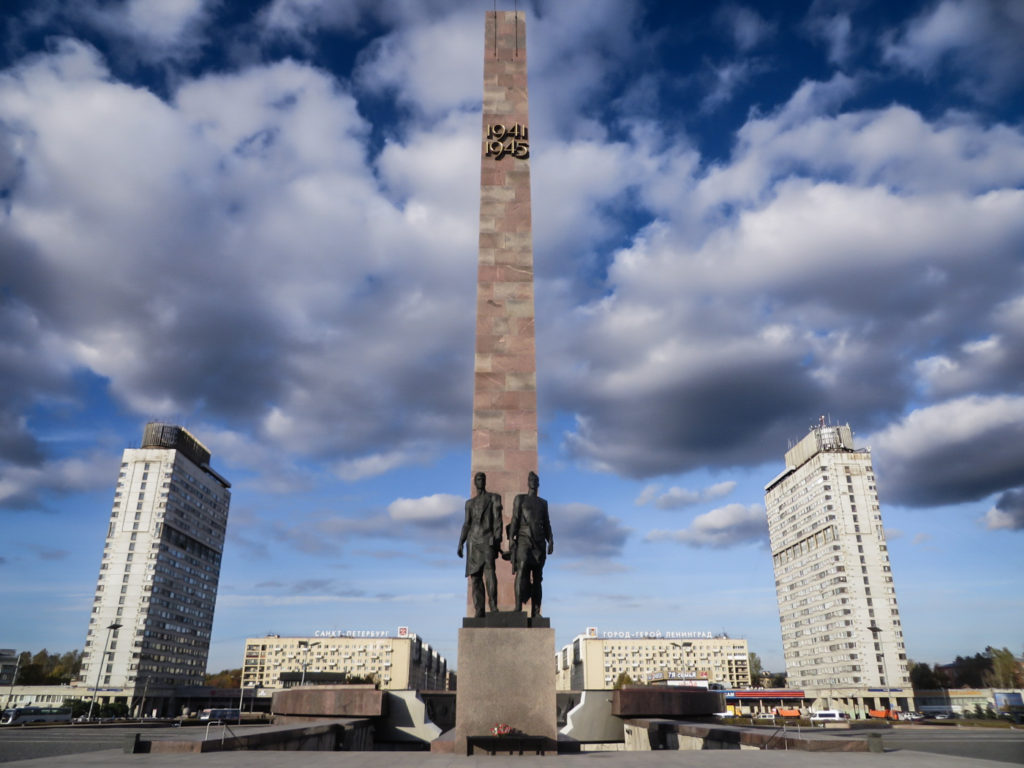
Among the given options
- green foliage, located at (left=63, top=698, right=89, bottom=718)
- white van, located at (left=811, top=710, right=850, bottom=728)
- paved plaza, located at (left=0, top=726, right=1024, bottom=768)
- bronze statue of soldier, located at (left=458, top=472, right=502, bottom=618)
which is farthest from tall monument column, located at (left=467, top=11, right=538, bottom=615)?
green foliage, located at (left=63, top=698, right=89, bottom=718)

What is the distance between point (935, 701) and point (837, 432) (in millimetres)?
45015

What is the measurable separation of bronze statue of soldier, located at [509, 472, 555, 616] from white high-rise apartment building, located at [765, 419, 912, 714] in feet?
342

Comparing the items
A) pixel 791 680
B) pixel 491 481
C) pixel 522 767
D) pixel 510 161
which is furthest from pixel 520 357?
pixel 791 680

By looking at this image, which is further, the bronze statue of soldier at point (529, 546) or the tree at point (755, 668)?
the tree at point (755, 668)

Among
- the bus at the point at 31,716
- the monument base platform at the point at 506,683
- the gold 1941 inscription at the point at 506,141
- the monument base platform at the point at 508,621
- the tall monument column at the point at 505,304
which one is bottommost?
the bus at the point at 31,716

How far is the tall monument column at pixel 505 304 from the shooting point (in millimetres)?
19469

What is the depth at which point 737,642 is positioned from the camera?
159m

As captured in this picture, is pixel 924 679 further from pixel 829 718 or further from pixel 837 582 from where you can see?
pixel 829 718

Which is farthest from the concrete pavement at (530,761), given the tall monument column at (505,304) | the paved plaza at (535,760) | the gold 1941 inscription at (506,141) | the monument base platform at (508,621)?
the gold 1941 inscription at (506,141)

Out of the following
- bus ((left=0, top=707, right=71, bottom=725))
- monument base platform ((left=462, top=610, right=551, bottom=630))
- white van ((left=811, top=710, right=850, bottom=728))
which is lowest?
white van ((left=811, top=710, right=850, bottom=728))

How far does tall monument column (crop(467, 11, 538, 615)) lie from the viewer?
19.5m

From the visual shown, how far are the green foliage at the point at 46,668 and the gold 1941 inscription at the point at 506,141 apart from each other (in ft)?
294

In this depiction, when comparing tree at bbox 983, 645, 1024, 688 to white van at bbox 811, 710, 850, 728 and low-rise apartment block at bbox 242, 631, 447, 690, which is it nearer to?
white van at bbox 811, 710, 850, 728

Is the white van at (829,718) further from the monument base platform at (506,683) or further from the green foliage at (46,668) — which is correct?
the green foliage at (46,668)
